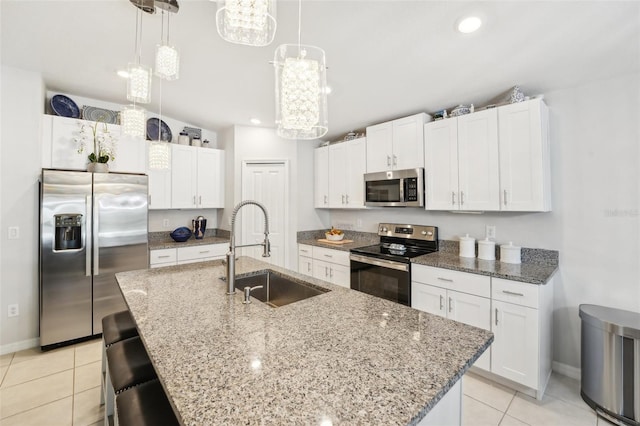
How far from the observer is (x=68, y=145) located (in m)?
3.03

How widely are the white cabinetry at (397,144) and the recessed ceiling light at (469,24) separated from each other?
1158mm

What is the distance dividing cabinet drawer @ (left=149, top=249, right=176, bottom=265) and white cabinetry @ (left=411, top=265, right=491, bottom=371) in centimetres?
287

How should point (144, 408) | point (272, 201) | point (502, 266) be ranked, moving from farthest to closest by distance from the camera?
1. point (272, 201)
2. point (502, 266)
3. point (144, 408)

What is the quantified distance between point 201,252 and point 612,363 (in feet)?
13.2

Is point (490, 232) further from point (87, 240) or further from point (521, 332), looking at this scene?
point (87, 240)

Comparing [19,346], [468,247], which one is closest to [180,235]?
[19,346]

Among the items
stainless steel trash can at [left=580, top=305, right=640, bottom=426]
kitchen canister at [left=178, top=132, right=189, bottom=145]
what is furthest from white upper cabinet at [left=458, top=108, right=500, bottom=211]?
kitchen canister at [left=178, top=132, right=189, bottom=145]

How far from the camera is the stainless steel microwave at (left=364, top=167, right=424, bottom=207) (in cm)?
300

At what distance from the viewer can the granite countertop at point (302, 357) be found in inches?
27.0

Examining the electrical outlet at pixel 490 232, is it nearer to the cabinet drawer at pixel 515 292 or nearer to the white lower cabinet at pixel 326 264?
the cabinet drawer at pixel 515 292

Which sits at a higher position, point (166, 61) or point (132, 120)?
point (166, 61)

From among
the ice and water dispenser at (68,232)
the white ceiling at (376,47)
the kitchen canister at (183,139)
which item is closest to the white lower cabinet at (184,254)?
the ice and water dispenser at (68,232)

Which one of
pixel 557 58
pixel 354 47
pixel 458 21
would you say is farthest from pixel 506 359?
pixel 354 47

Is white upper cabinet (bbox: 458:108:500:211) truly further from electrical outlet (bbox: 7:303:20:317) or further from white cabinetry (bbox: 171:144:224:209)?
electrical outlet (bbox: 7:303:20:317)
